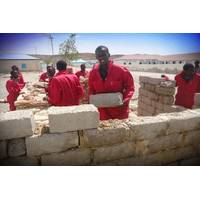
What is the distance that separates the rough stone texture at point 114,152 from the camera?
3.21 meters

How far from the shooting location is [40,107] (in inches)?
224

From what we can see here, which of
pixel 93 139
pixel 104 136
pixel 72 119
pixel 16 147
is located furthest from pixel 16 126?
Result: pixel 104 136

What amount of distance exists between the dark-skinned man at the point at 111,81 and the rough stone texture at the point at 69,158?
3.61ft

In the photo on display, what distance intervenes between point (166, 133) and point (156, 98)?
9.47 ft

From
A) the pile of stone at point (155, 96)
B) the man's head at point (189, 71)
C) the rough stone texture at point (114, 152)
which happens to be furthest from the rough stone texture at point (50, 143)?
the man's head at point (189, 71)

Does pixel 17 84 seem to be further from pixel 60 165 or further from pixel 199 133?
pixel 199 133

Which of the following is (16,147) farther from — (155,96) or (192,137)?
(155,96)

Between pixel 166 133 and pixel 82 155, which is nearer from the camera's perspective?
pixel 82 155

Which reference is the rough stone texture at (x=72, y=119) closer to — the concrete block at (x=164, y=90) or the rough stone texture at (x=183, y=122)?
the rough stone texture at (x=183, y=122)

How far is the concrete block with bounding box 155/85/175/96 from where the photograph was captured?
5746 millimetres

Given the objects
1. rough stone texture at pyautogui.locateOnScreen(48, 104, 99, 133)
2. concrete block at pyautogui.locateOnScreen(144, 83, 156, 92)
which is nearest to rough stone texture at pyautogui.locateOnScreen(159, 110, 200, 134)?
rough stone texture at pyautogui.locateOnScreen(48, 104, 99, 133)

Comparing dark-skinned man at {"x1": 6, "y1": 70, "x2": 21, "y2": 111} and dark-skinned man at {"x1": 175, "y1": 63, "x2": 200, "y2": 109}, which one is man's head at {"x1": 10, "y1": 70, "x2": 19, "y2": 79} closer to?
dark-skinned man at {"x1": 6, "y1": 70, "x2": 21, "y2": 111}

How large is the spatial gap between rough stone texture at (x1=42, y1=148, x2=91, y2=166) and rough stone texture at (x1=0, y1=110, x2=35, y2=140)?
440 millimetres

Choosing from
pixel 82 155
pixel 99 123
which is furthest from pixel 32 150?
pixel 99 123
